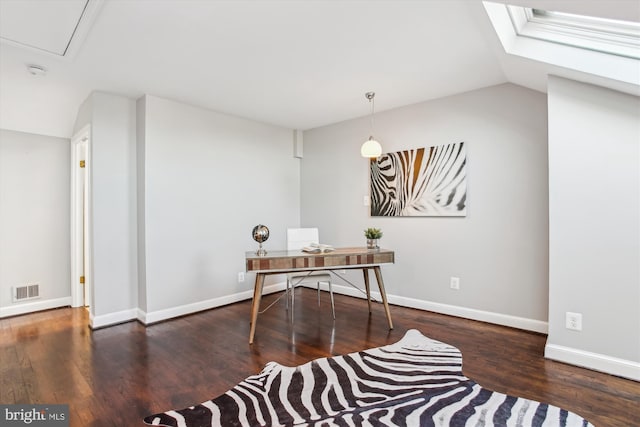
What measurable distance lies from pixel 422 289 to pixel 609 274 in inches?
67.5

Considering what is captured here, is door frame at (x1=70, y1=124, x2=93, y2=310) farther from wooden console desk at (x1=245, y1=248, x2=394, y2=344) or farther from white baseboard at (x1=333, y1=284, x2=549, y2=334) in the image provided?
white baseboard at (x1=333, y1=284, x2=549, y2=334)

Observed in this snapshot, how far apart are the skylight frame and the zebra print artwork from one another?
4.03 feet

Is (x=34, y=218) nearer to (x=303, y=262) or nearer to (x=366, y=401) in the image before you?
(x=303, y=262)

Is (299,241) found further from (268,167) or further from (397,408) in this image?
(397,408)

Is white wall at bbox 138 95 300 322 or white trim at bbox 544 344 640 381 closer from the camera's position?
white trim at bbox 544 344 640 381

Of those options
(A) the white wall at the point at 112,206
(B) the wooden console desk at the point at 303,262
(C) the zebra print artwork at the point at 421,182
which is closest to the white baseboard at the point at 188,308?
(A) the white wall at the point at 112,206

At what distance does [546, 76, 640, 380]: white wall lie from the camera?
2111 mm

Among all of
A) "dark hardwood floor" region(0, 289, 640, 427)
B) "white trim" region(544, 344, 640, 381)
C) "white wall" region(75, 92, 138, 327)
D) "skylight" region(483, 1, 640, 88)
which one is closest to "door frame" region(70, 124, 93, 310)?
"dark hardwood floor" region(0, 289, 640, 427)

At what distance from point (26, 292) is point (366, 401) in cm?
414

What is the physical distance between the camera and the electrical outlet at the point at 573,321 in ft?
7.49

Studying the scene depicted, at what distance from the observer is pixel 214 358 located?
8.00 feet

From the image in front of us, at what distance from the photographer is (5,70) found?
2633mm

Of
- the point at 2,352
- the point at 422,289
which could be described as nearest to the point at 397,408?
the point at 422,289

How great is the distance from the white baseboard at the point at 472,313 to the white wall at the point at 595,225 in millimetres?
546
